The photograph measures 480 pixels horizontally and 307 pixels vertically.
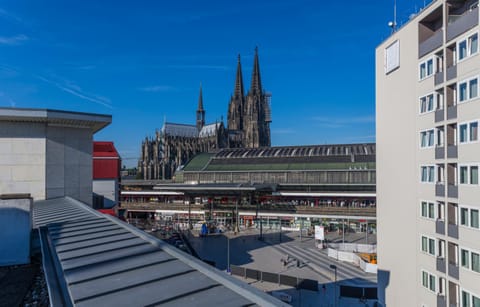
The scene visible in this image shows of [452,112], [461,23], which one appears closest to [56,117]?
[452,112]

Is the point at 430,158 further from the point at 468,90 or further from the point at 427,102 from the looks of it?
the point at 468,90

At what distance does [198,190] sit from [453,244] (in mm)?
31837

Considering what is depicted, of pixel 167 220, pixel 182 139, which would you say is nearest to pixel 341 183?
pixel 167 220

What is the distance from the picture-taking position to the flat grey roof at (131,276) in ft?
10.9

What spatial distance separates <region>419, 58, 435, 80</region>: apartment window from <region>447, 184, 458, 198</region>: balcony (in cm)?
482

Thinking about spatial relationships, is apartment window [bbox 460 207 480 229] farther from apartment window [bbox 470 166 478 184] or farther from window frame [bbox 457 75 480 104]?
window frame [bbox 457 75 480 104]

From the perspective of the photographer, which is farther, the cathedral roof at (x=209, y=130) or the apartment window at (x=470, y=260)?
the cathedral roof at (x=209, y=130)

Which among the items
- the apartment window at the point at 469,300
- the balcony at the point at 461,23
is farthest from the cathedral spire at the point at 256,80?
the apartment window at the point at 469,300

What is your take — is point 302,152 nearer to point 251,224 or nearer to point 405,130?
point 251,224

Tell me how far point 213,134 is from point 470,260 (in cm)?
8954

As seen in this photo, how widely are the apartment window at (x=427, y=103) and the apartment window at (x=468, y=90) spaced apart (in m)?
1.54

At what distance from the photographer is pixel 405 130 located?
15.3 m

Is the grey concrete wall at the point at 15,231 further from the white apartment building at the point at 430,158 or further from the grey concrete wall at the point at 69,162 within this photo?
the white apartment building at the point at 430,158

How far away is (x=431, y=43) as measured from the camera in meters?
13.4
